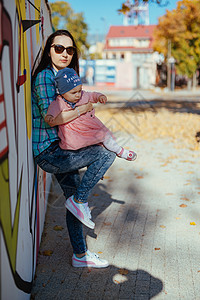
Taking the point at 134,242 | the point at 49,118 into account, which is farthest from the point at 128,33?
the point at 49,118

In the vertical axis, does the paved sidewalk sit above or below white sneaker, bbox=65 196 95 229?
below

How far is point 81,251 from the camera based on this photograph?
3404mm

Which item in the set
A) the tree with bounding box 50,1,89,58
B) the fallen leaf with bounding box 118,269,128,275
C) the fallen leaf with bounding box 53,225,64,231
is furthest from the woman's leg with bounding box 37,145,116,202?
the tree with bounding box 50,1,89,58

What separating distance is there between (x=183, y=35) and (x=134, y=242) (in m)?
37.5

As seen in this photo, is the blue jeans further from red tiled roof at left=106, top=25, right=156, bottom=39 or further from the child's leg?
red tiled roof at left=106, top=25, right=156, bottom=39

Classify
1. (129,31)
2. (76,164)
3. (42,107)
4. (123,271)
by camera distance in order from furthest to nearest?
(129,31) → (123,271) → (76,164) → (42,107)

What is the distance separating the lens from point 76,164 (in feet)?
10.00

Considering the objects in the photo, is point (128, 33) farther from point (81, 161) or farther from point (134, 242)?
point (81, 161)

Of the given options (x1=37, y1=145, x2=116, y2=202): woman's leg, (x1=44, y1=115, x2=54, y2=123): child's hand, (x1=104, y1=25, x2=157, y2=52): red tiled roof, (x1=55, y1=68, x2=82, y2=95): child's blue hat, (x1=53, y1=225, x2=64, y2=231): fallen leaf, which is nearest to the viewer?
(x1=44, y1=115, x2=54, y2=123): child's hand

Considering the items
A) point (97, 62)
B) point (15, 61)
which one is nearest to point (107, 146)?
point (15, 61)

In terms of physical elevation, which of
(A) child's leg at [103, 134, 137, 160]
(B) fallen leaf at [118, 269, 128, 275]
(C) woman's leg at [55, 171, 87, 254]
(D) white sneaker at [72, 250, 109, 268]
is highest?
(A) child's leg at [103, 134, 137, 160]

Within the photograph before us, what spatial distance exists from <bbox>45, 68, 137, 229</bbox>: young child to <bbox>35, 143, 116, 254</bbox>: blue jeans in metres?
0.06

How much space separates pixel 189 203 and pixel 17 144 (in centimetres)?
348

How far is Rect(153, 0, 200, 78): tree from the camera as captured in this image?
117ft
